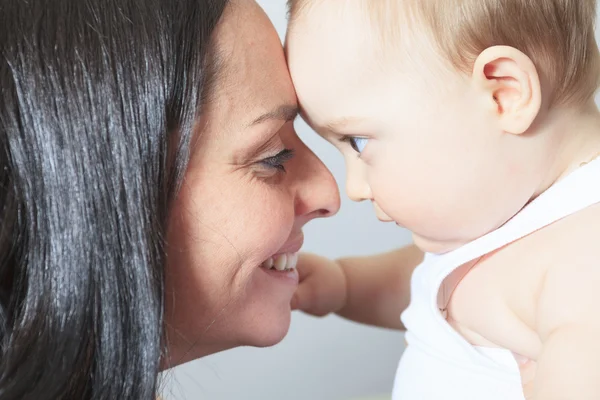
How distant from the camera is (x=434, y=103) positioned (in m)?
0.84

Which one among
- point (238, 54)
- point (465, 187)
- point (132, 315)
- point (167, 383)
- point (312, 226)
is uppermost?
point (238, 54)

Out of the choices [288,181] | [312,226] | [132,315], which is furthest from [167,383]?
[312,226]

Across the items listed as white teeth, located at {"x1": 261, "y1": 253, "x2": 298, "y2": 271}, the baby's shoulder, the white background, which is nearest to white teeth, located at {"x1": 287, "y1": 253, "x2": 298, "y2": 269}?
white teeth, located at {"x1": 261, "y1": 253, "x2": 298, "y2": 271}

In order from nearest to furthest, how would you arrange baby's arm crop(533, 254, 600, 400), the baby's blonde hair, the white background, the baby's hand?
baby's arm crop(533, 254, 600, 400), the baby's blonde hair, the baby's hand, the white background

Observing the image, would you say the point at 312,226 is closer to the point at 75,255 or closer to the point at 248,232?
the point at 248,232

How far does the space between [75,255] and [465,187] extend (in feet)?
1.39

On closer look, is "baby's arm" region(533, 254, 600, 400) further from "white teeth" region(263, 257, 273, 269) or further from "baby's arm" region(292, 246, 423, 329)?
"baby's arm" region(292, 246, 423, 329)

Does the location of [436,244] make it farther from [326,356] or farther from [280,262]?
[326,356]

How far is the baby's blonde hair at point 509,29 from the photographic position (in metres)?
0.80

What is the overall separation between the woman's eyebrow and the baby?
0.06 feet

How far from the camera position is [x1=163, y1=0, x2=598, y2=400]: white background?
181 centimetres

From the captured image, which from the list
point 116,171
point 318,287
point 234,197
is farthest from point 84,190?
point 318,287

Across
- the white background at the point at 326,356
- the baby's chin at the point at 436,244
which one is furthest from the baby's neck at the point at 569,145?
the white background at the point at 326,356

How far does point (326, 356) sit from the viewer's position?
186 cm
